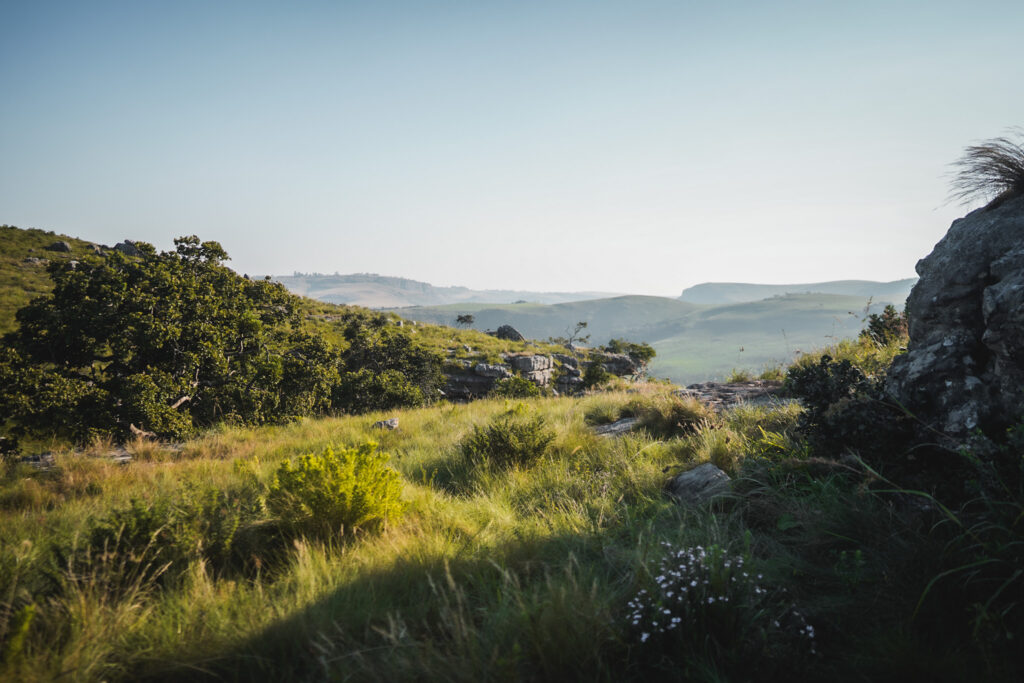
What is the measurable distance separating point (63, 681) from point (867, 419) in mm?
5192

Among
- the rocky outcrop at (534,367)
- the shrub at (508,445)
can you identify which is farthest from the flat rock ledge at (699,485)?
the rocky outcrop at (534,367)

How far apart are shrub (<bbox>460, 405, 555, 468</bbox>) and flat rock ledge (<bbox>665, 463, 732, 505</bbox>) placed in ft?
6.38

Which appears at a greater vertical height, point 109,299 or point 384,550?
point 109,299

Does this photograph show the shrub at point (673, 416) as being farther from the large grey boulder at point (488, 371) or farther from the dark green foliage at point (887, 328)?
the large grey boulder at point (488, 371)

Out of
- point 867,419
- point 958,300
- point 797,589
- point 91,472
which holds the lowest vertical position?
point 91,472

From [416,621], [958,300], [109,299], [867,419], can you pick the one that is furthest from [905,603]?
[109,299]

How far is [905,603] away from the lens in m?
1.93

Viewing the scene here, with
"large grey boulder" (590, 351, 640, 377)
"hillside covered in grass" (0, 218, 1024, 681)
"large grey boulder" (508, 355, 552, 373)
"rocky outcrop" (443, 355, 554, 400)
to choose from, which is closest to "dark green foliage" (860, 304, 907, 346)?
"hillside covered in grass" (0, 218, 1024, 681)

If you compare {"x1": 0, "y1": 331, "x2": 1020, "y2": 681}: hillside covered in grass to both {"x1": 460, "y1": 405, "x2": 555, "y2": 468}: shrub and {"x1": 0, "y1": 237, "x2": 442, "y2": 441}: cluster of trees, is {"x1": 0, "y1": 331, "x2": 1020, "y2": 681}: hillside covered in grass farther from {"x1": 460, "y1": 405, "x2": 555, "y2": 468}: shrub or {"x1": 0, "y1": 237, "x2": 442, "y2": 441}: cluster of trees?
{"x1": 0, "y1": 237, "x2": 442, "y2": 441}: cluster of trees

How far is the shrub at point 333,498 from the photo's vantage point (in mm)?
3328

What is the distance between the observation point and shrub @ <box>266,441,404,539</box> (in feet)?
10.9

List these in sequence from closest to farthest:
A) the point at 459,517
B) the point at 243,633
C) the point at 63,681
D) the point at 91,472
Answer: the point at 63,681 → the point at 243,633 → the point at 459,517 → the point at 91,472

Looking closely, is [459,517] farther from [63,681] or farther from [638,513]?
[63,681]

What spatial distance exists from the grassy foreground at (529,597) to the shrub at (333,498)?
0.15 metres
